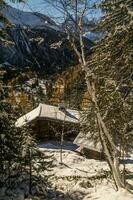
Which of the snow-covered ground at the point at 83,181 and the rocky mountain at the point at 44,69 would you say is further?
the rocky mountain at the point at 44,69

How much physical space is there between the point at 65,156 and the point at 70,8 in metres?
19.2

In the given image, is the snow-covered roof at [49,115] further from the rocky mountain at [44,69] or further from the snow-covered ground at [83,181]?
the snow-covered ground at [83,181]

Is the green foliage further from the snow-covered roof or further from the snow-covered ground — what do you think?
the snow-covered roof

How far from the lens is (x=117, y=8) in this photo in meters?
10.1

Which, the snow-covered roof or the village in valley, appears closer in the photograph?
the village in valley

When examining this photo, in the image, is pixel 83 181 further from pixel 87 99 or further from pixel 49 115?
pixel 49 115

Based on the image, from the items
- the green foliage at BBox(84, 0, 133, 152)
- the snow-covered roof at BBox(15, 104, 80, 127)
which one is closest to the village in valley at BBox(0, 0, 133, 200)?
the green foliage at BBox(84, 0, 133, 152)

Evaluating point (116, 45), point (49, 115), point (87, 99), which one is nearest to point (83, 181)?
point (87, 99)

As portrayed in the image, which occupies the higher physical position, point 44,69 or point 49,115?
point 44,69

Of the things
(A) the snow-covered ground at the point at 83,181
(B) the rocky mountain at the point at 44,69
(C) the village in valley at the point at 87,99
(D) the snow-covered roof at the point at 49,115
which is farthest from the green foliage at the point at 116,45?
(D) the snow-covered roof at the point at 49,115

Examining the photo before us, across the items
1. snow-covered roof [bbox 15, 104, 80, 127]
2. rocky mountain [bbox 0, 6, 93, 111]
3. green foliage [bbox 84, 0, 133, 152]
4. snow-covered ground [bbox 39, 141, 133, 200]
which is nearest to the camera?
green foliage [bbox 84, 0, 133, 152]

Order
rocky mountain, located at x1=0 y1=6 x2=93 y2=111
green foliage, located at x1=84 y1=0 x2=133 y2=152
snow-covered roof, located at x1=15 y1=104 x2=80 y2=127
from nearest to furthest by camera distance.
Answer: green foliage, located at x1=84 y1=0 x2=133 y2=152 < rocky mountain, located at x1=0 y1=6 x2=93 y2=111 < snow-covered roof, located at x1=15 y1=104 x2=80 y2=127

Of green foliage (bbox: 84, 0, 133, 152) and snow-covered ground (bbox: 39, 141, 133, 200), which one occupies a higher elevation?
green foliage (bbox: 84, 0, 133, 152)

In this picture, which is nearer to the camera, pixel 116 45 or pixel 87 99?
pixel 116 45
